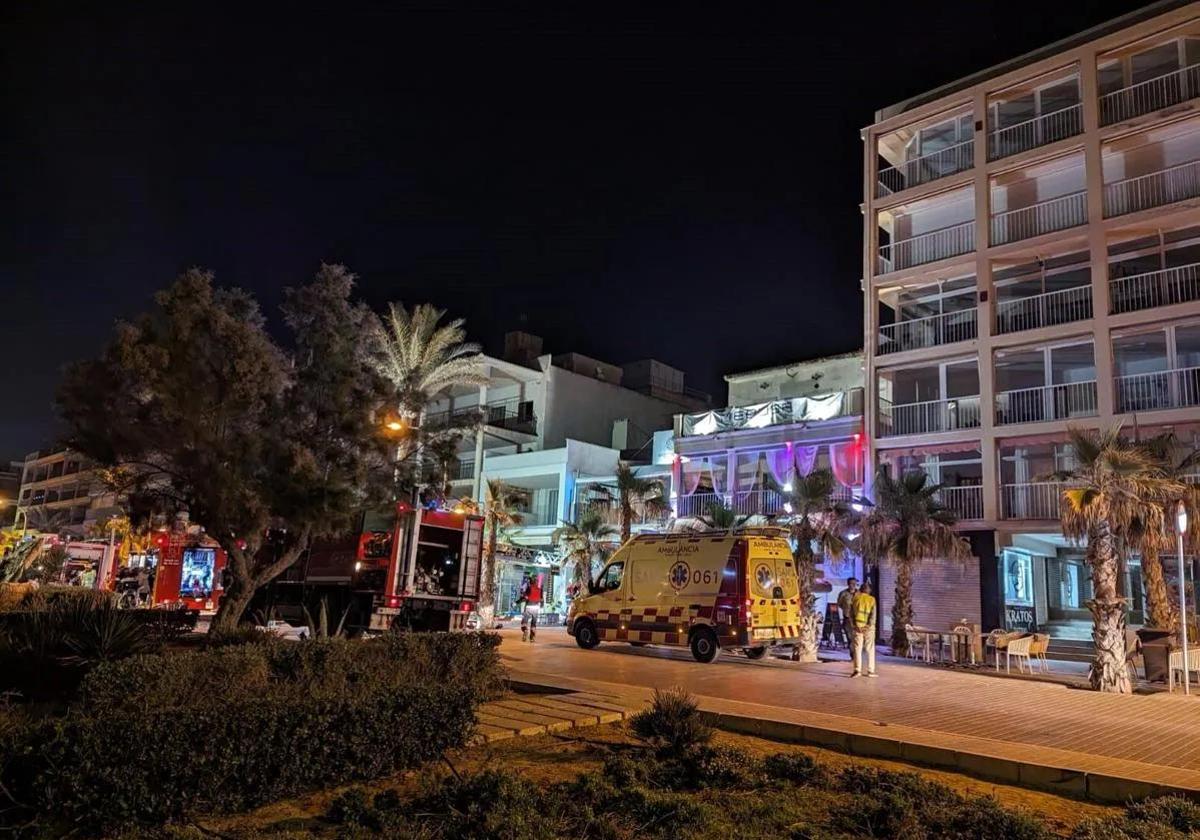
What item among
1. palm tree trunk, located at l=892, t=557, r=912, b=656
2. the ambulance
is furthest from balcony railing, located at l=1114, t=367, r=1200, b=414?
the ambulance

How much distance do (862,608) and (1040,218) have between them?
17.6 meters

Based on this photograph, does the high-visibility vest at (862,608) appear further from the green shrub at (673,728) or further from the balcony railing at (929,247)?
the balcony railing at (929,247)

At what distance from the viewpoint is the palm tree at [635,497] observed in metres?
30.7

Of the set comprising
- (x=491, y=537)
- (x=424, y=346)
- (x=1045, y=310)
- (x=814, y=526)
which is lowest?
(x=491, y=537)

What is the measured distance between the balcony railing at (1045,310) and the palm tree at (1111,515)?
36.4 ft

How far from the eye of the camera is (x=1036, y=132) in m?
27.7

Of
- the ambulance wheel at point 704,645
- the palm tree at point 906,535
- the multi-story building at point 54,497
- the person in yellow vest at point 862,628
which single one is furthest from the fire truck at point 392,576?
the multi-story building at point 54,497

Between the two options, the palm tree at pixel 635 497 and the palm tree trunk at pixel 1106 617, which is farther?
the palm tree at pixel 635 497

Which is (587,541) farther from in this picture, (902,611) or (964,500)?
(964,500)

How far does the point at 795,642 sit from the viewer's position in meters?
19.3

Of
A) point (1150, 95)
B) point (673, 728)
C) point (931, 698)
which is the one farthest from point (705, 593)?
point (1150, 95)

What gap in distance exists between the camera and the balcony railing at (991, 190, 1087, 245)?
2639 centimetres

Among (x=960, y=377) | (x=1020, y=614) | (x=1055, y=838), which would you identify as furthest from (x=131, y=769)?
(x=960, y=377)

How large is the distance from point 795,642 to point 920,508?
541cm
